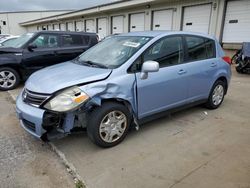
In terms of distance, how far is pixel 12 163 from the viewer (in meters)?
2.83

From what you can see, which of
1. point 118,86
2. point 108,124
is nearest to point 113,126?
point 108,124

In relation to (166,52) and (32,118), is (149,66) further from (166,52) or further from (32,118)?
(32,118)

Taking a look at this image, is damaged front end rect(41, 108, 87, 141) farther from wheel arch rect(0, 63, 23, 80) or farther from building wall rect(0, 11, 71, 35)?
building wall rect(0, 11, 71, 35)

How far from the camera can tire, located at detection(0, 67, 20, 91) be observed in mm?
6228

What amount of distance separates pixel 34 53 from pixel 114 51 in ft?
12.2

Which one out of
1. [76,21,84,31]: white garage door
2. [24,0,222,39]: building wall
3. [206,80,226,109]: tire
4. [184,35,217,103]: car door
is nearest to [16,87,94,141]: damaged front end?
[184,35,217,103]: car door

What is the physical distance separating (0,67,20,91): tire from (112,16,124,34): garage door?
13943mm

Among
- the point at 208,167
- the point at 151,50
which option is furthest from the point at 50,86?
the point at 208,167

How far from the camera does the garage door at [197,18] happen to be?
1281 cm

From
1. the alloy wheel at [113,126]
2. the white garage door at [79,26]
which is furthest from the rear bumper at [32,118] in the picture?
the white garage door at [79,26]

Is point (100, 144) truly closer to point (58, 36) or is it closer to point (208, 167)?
point (208, 167)

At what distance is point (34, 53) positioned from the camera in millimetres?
6488

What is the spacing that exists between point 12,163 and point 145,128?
6.72 feet

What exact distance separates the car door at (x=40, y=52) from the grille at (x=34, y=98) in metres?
3.61
